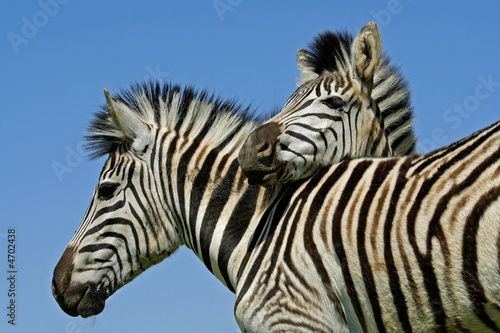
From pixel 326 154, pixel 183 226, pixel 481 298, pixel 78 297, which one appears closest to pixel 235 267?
pixel 183 226

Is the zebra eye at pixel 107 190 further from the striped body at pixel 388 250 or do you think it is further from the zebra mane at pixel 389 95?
the zebra mane at pixel 389 95

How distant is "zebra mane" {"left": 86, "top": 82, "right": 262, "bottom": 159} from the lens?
25.3 ft

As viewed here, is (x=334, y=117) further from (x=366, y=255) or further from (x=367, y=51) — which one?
(x=366, y=255)

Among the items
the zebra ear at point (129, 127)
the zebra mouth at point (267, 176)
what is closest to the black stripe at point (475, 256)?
the zebra mouth at point (267, 176)

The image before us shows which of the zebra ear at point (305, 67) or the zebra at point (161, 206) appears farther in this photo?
the zebra ear at point (305, 67)

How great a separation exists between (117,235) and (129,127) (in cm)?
142

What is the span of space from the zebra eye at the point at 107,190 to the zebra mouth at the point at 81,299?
113cm

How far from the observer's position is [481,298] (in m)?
4.84

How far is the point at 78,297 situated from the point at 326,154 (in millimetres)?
3559

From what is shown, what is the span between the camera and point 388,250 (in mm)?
5336

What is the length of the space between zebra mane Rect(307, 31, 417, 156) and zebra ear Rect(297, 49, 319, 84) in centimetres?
6

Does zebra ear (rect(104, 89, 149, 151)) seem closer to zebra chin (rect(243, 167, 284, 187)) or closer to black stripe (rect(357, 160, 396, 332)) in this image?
zebra chin (rect(243, 167, 284, 187))

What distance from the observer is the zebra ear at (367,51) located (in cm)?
711

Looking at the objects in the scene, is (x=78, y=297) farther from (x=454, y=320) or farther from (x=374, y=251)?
(x=454, y=320)
